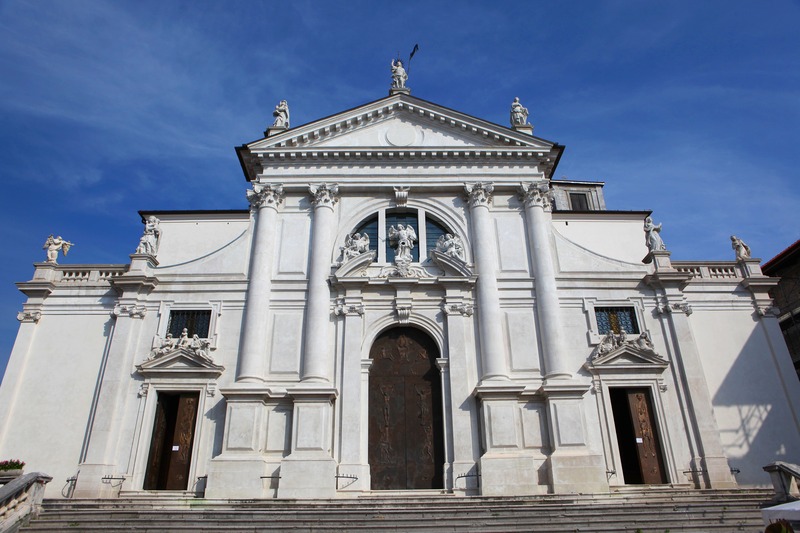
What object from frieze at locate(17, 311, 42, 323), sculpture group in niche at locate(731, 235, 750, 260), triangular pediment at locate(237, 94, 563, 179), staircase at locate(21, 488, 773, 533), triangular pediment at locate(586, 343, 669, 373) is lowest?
staircase at locate(21, 488, 773, 533)

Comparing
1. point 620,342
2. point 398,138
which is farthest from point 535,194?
point 620,342

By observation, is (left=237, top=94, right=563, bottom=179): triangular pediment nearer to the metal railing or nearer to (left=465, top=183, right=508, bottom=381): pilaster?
(left=465, top=183, right=508, bottom=381): pilaster

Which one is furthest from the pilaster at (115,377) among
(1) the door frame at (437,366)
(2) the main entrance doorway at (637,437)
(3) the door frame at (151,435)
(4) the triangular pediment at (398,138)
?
(2) the main entrance doorway at (637,437)

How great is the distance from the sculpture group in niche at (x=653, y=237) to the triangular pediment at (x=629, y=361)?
13.6 feet

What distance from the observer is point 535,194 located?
73.0 ft

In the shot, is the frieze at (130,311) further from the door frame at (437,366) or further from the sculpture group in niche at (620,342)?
the sculpture group in niche at (620,342)

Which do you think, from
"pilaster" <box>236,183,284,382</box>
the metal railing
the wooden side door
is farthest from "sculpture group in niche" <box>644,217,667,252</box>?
the metal railing

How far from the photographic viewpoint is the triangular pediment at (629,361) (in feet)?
63.5

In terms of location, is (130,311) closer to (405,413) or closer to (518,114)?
(405,413)

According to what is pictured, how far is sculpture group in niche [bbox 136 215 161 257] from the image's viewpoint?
849 inches

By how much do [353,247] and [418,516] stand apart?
1035cm

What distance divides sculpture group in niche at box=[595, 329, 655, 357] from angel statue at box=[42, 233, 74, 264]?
20.4m

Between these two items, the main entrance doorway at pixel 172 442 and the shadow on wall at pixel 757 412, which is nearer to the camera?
the main entrance doorway at pixel 172 442

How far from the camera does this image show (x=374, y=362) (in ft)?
64.8
